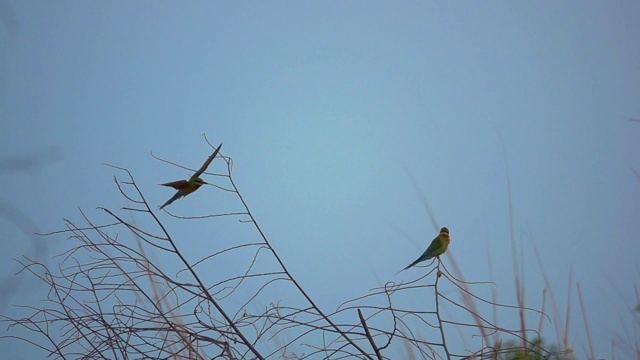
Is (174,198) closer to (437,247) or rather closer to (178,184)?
(178,184)

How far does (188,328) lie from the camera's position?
1039mm

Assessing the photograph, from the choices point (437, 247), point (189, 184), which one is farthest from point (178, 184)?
point (437, 247)

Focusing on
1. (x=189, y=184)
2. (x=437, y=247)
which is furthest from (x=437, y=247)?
(x=189, y=184)

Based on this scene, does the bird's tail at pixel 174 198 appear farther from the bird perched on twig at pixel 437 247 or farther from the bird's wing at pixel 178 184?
the bird perched on twig at pixel 437 247

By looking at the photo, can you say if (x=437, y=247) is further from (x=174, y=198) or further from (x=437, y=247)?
(x=174, y=198)

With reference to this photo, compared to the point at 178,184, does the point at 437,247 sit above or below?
below

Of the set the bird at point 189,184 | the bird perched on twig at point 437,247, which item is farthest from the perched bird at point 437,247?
the bird at point 189,184

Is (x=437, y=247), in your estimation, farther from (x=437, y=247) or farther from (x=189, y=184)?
(x=189, y=184)

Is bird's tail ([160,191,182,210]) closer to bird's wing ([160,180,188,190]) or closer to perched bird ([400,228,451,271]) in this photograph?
bird's wing ([160,180,188,190])

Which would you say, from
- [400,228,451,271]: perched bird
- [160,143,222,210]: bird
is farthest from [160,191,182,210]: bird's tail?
[400,228,451,271]: perched bird

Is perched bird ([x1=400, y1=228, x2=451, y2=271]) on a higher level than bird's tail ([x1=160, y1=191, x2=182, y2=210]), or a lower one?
lower

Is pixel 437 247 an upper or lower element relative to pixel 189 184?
lower

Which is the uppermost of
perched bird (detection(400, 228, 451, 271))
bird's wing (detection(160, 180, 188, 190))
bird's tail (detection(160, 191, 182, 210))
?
bird's tail (detection(160, 191, 182, 210))

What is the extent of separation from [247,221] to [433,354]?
36cm
